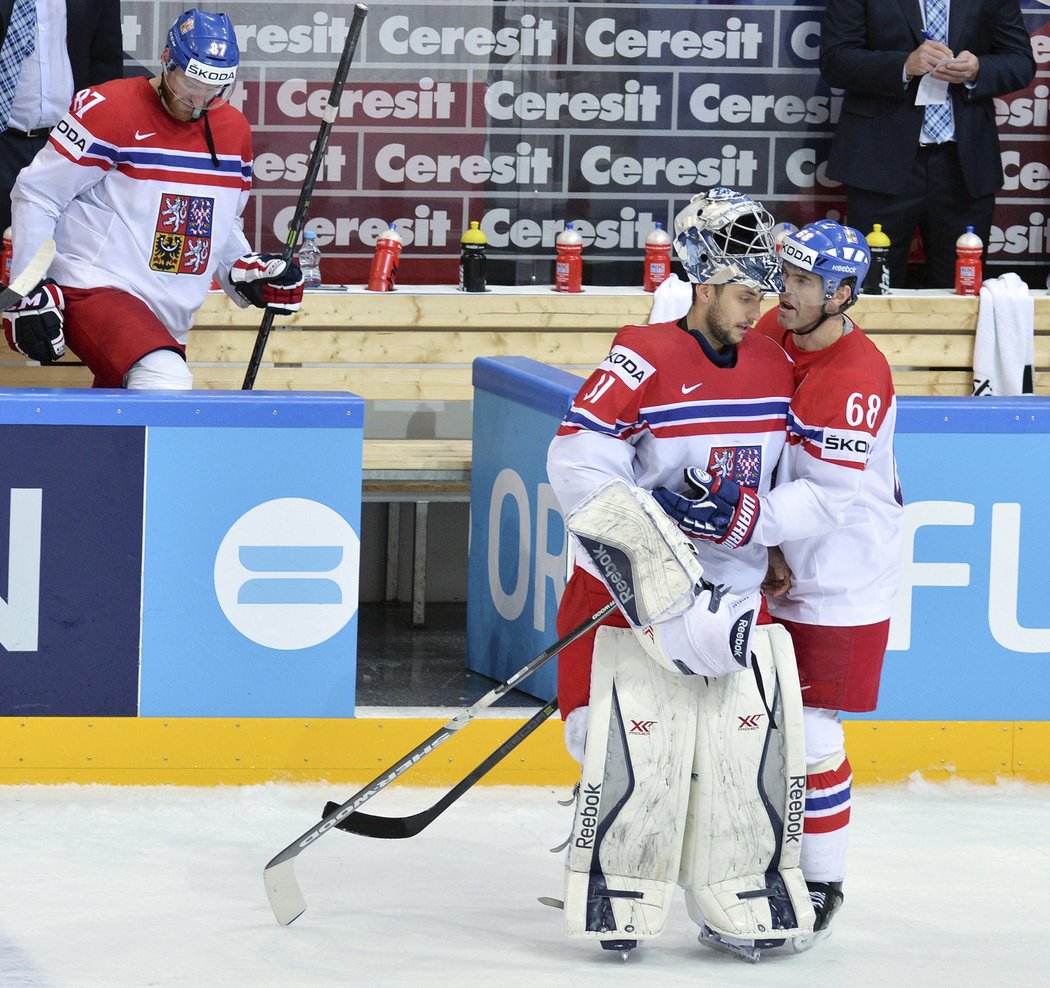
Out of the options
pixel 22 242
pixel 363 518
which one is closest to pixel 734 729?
pixel 22 242

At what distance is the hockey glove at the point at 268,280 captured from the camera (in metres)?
5.20

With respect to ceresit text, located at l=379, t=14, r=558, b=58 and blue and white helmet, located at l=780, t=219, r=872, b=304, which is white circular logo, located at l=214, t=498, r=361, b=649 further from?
ceresit text, located at l=379, t=14, r=558, b=58

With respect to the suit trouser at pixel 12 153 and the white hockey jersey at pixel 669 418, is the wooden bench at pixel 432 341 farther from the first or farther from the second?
the white hockey jersey at pixel 669 418

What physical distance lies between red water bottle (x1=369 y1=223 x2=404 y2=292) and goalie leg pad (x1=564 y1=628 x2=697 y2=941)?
297cm

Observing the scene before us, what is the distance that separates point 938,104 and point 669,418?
10.8ft

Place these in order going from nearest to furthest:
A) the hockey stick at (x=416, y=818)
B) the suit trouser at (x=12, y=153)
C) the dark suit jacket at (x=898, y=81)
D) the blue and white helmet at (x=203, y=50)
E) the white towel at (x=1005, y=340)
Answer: the hockey stick at (x=416, y=818)
the blue and white helmet at (x=203, y=50)
the suit trouser at (x=12, y=153)
the dark suit jacket at (x=898, y=81)
the white towel at (x=1005, y=340)

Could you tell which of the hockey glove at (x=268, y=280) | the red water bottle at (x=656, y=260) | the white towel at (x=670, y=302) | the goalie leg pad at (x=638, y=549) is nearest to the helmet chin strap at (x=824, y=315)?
the goalie leg pad at (x=638, y=549)

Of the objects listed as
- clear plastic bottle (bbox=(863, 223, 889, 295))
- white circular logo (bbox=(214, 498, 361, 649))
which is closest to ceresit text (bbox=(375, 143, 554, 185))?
clear plastic bottle (bbox=(863, 223, 889, 295))

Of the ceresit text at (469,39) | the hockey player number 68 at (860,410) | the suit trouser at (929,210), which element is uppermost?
the ceresit text at (469,39)

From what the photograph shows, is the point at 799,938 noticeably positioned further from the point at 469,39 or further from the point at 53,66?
the point at 469,39

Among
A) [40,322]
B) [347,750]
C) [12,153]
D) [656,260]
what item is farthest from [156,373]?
[656,260]

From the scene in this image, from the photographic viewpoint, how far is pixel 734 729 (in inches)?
144

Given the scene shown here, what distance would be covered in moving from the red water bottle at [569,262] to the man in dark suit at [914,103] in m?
0.86

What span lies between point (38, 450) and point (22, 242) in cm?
70
